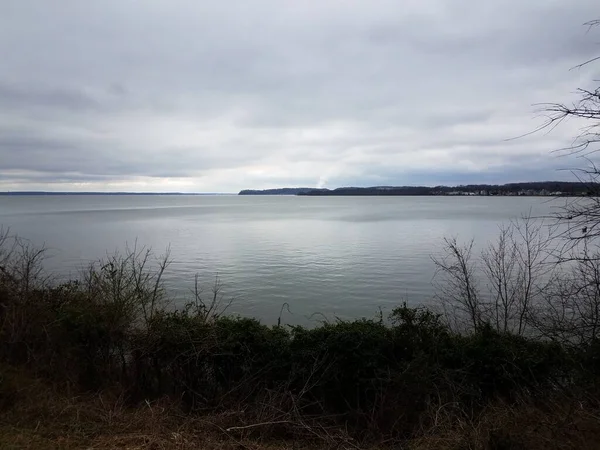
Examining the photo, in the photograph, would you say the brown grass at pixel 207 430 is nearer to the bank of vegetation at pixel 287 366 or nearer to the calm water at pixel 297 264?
the bank of vegetation at pixel 287 366

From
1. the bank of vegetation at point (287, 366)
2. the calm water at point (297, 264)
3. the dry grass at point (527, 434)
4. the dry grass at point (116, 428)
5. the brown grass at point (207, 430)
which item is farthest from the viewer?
the calm water at point (297, 264)

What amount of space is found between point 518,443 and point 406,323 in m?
6.11

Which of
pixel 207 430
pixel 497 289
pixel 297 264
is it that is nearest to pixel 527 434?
pixel 207 430

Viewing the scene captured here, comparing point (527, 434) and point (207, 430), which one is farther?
point (207, 430)

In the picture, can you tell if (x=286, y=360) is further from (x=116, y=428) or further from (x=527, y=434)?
(x=527, y=434)

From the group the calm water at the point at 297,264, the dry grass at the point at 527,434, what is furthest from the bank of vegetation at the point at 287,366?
the calm water at the point at 297,264

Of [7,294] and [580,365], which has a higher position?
[7,294]

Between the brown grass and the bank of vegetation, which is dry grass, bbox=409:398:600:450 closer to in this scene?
the brown grass

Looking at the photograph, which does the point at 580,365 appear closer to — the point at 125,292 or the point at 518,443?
the point at 518,443

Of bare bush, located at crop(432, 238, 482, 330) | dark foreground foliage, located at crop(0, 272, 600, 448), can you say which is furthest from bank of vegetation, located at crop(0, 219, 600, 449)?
bare bush, located at crop(432, 238, 482, 330)

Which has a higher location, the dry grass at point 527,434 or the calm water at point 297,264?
the dry grass at point 527,434

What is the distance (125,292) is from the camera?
522 inches

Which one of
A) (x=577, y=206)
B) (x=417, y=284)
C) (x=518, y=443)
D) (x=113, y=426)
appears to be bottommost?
(x=417, y=284)

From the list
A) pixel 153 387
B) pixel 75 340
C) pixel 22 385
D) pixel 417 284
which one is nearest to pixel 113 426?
pixel 22 385
